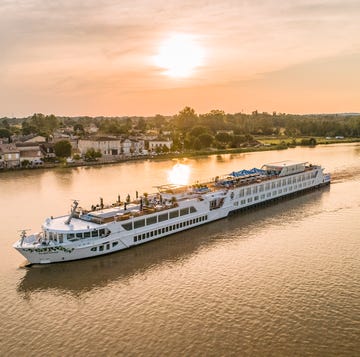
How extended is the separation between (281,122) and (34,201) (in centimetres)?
16278

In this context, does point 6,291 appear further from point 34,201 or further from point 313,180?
point 313,180

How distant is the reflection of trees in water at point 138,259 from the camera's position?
22.3 meters

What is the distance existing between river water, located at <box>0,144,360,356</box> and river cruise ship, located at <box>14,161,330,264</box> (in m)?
0.81

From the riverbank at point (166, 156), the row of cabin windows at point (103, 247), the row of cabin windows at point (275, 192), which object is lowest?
the row of cabin windows at point (103, 247)

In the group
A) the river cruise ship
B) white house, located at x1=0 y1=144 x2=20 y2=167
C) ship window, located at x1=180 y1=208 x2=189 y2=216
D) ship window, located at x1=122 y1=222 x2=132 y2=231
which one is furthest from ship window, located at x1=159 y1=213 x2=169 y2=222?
white house, located at x1=0 y1=144 x2=20 y2=167

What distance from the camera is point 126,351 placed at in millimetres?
16234

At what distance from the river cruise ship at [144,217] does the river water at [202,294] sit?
0.81 meters

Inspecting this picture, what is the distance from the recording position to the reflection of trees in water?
22.3m

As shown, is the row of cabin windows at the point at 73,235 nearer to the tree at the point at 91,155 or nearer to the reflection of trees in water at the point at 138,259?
the reflection of trees in water at the point at 138,259

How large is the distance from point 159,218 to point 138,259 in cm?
462

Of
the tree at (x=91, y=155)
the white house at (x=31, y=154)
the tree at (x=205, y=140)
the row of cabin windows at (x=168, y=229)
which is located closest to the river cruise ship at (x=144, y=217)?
the row of cabin windows at (x=168, y=229)

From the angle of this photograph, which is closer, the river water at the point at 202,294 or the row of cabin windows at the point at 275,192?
the river water at the point at 202,294

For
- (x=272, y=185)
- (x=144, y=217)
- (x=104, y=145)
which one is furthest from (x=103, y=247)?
(x=104, y=145)

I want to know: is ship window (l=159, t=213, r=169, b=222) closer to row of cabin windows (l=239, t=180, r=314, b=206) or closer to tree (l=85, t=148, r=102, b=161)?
row of cabin windows (l=239, t=180, r=314, b=206)
